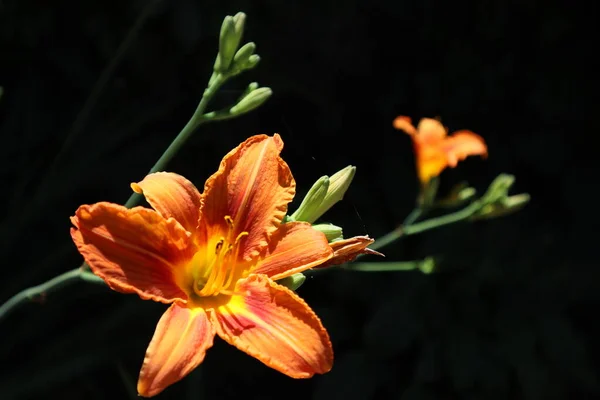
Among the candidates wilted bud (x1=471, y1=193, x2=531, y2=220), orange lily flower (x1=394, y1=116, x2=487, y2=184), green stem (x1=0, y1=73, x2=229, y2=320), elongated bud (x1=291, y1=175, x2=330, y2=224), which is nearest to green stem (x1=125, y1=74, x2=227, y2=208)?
green stem (x1=0, y1=73, x2=229, y2=320)

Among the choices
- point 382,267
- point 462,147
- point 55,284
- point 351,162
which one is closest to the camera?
point 55,284

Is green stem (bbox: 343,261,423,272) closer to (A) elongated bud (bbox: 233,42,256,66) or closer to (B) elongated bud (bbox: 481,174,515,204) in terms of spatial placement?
(B) elongated bud (bbox: 481,174,515,204)

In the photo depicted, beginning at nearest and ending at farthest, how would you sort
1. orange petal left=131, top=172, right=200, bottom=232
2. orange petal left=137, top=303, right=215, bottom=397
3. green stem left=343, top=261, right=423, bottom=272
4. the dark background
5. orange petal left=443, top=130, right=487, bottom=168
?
orange petal left=137, top=303, right=215, bottom=397
orange petal left=131, top=172, right=200, bottom=232
green stem left=343, top=261, right=423, bottom=272
orange petal left=443, top=130, right=487, bottom=168
the dark background

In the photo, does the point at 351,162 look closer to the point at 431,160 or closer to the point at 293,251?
the point at 431,160

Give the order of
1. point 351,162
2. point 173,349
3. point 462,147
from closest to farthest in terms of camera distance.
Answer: point 173,349, point 462,147, point 351,162

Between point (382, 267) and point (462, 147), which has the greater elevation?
point (462, 147)

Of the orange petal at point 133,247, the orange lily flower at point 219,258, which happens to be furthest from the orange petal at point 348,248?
the orange petal at point 133,247

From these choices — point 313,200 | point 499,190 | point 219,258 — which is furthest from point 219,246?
point 499,190
